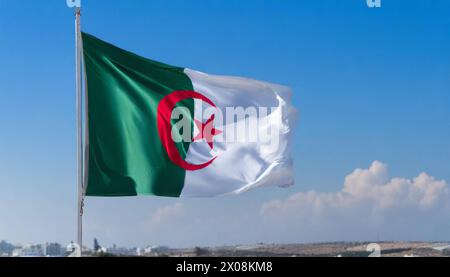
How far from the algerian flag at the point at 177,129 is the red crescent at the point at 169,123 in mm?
25

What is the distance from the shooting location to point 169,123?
58.0 feet

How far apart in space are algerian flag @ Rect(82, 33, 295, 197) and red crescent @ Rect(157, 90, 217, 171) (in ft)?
0.08

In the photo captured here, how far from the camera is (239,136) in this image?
18125 millimetres

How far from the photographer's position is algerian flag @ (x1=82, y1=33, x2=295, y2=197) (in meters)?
16.9

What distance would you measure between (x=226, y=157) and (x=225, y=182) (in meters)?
0.66

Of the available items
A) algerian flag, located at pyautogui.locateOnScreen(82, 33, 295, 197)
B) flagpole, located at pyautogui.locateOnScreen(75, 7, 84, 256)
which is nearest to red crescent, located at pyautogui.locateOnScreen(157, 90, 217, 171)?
algerian flag, located at pyautogui.locateOnScreen(82, 33, 295, 197)

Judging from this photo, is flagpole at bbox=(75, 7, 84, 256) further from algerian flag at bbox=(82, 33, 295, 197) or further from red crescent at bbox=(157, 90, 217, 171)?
red crescent at bbox=(157, 90, 217, 171)

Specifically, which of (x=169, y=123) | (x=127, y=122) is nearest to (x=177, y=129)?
(x=169, y=123)

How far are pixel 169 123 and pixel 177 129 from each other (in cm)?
25

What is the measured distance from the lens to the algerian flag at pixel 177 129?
16.9m

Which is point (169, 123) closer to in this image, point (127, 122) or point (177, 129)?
point (177, 129)

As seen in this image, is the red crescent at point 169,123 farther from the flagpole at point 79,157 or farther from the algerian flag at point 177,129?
the flagpole at point 79,157
